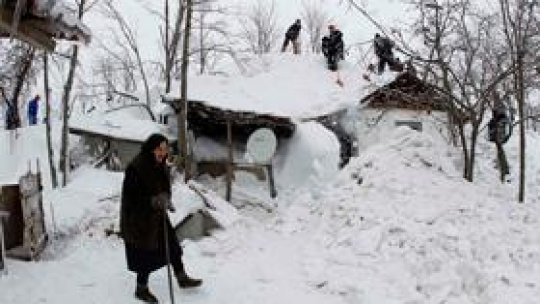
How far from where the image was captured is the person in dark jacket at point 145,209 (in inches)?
339

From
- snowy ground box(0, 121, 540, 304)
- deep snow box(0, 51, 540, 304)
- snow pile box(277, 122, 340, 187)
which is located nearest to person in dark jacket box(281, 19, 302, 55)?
snow pile box(277, 122, 340, 187)

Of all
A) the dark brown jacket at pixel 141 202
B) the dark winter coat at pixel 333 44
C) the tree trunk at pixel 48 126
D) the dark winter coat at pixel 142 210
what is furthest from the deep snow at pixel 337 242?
the dark winter coat at pixel 333 44

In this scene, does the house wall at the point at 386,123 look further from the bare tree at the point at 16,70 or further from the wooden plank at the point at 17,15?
the wooden plank at the point at 17,15

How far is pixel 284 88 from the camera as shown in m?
26.2

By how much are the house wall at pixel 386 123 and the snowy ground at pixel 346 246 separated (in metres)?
6.97

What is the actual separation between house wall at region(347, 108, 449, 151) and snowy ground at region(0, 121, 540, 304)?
6.97 meters

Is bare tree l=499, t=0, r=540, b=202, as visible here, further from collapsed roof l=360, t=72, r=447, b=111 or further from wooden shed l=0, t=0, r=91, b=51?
wooden shed l=0, t=0, r=91, b=51

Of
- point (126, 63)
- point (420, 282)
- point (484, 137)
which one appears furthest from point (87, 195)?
point (126, 63)

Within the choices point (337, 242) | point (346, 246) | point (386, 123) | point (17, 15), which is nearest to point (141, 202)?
point (17, 15)

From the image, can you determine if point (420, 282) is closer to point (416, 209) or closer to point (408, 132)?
point (416, 209)

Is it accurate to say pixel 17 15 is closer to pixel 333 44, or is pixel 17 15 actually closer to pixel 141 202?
pixel 141 202

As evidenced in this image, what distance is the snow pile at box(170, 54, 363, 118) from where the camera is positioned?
64.5 ft

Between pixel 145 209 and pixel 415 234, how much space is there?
4444 millimetres

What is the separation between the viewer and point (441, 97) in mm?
17844
